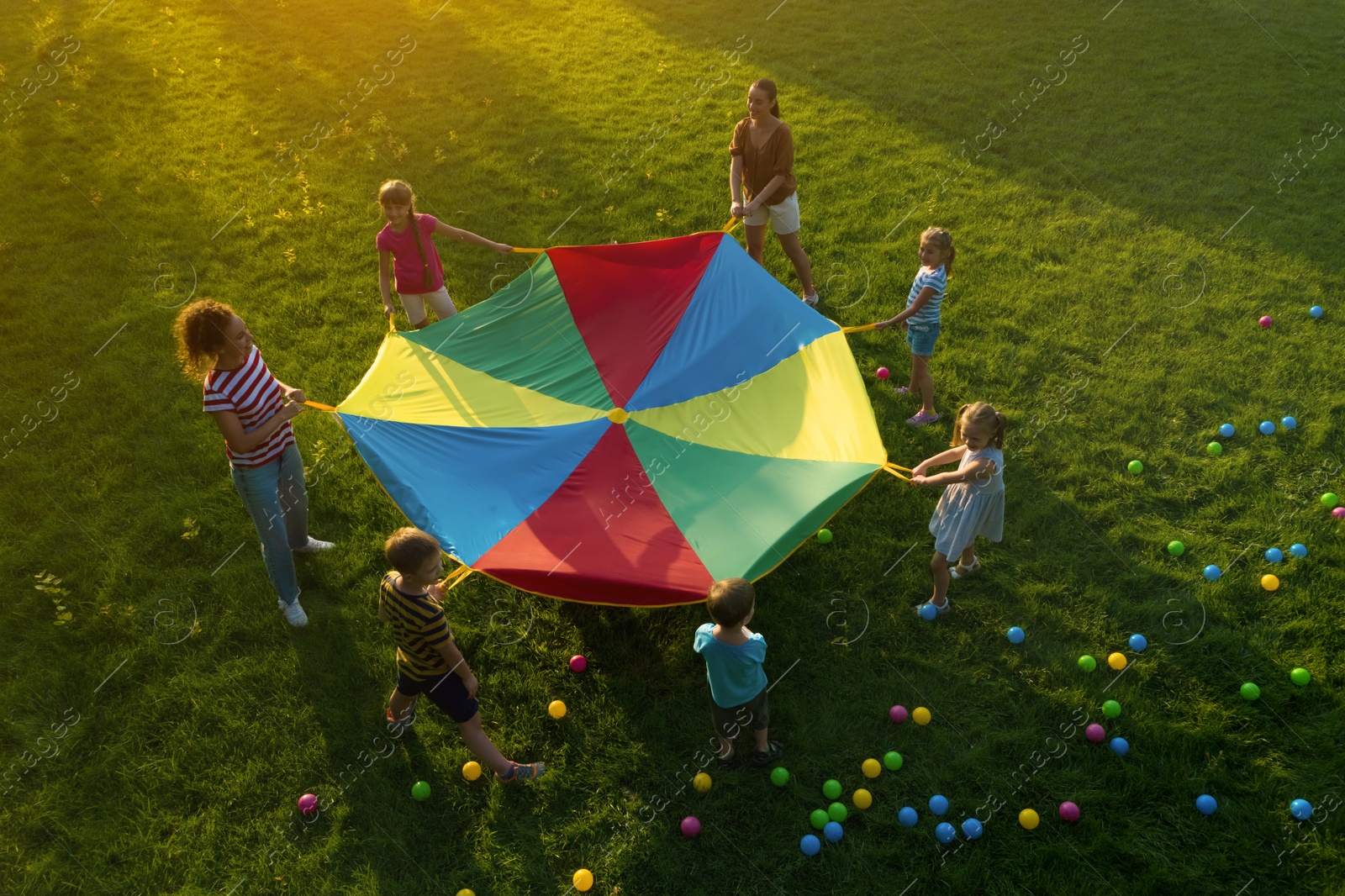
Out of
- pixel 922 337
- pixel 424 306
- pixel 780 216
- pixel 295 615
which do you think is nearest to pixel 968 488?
pixel 922 337

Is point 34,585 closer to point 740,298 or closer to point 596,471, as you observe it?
point 596,471

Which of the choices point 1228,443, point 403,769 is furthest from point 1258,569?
point 403,769

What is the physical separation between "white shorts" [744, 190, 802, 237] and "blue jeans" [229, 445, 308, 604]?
13.1 feet

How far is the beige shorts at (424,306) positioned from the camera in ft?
19.9

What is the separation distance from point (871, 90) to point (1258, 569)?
724 cm

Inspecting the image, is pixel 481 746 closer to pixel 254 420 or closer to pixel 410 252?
pixel 254 420

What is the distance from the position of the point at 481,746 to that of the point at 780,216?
4691 millimetres

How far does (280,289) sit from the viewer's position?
7.42 meters

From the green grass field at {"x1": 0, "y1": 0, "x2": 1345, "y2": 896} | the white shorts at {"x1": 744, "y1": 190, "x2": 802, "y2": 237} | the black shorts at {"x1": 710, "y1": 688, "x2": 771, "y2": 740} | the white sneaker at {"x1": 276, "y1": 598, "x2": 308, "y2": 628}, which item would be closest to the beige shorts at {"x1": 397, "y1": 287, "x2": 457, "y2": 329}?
the green grass field at {"x1": 0, "y1": 0, "x2": 1345, "y2": 896}

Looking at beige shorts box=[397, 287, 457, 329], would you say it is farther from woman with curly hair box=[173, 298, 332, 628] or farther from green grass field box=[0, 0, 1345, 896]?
woman with curly hair box=[173, 298, 332, 628]

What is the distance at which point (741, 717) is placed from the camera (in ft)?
14.0

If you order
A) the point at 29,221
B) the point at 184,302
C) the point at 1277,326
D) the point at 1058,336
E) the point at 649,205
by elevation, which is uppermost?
the point at 29,221

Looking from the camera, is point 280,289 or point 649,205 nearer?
point 280,289

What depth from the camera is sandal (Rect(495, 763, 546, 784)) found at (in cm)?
Result: 429
